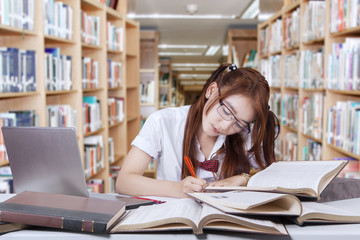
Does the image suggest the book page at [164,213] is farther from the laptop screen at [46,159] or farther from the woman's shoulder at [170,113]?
the woman's shoulder at [170,113]

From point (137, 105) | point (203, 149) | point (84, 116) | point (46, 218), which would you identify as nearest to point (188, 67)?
point (137, 105)

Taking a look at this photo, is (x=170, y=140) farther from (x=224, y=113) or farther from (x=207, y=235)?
(x=207, y=235)

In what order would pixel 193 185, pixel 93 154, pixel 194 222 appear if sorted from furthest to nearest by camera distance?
1. pixel 93 154
2. pixel 193 185
3. pixel 194 222

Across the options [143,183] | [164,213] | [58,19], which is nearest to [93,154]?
[58,19]

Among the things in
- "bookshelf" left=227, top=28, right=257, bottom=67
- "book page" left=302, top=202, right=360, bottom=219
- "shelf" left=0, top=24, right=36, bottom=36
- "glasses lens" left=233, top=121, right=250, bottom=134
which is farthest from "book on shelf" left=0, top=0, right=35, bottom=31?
"bookshelf" left=227, top=28, right=257, bottom=67

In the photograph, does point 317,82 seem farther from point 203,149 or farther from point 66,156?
point 66,156

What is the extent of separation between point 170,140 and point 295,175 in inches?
27.7

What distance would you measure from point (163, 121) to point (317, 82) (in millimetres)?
1561

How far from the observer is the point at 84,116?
2990 millimetres

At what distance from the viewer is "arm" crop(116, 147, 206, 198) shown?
114 cm

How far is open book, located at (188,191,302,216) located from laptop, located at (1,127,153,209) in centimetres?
27

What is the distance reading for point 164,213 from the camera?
77 cm

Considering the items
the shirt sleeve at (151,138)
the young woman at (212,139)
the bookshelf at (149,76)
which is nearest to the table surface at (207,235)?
the young woman at (212,139)

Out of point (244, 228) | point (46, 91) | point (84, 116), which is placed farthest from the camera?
point (84, 116)
